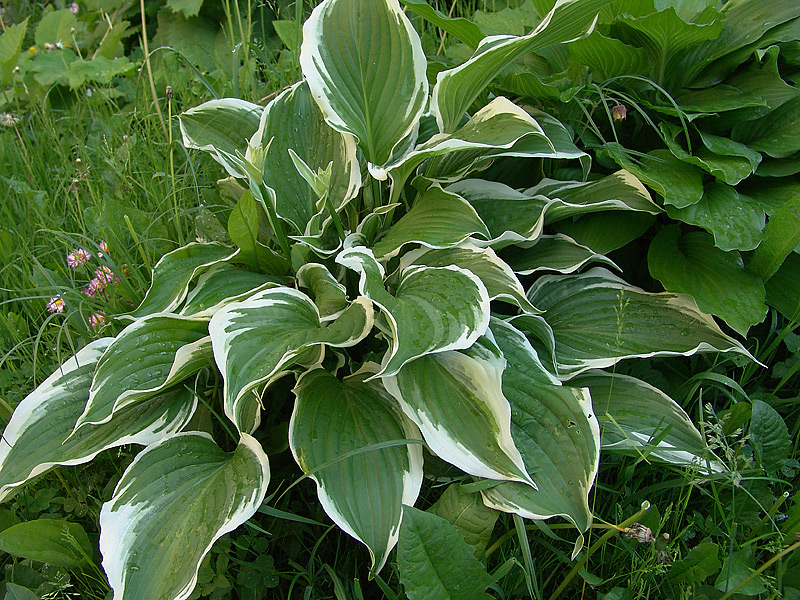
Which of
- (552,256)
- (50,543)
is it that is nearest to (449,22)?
(552,256)

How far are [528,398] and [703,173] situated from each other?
2.55ft

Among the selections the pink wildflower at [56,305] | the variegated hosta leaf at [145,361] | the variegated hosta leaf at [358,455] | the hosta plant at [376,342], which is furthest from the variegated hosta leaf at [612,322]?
the pink wildflower at [56,305]

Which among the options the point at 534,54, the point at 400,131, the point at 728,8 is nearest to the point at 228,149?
the point at 400,131

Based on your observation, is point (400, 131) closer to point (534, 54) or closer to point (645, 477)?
point (534, 54)

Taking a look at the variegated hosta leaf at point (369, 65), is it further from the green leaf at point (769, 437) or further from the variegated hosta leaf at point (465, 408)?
the green leaf at point (769, 437)

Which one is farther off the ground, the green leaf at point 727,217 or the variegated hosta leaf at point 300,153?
the variegated hosta leaf at point 300,153

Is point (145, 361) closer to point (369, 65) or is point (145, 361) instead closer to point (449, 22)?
point (369, 65)

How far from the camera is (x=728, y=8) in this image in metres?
1.72

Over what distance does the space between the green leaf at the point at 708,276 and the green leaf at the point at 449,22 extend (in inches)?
28.5

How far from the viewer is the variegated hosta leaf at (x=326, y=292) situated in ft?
4.63

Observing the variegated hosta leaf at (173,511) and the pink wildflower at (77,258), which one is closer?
the variegated hosta leaf at (173,511)

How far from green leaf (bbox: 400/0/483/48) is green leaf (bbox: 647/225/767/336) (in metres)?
0.72

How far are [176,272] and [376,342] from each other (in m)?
0.52

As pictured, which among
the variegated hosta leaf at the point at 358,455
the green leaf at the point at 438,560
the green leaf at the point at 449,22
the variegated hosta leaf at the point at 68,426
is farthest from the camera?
the green leaf at the point at 449,22
